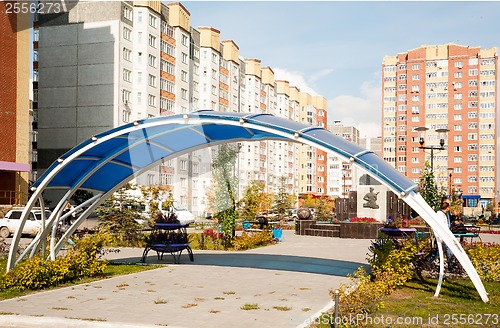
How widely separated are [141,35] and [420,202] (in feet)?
182

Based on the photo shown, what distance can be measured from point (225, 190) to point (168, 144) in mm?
11828

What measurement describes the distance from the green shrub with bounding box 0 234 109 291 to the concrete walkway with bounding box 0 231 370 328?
1.84 feet

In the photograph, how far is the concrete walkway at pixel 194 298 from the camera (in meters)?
9.34

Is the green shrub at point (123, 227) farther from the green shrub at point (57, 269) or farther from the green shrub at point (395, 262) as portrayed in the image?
the green shrub at point (395, 262)

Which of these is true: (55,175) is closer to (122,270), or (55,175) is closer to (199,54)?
(122,270)

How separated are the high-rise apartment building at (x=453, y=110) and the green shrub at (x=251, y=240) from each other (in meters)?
89.1

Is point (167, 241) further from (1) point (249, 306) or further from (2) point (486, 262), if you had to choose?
(2) point (486, 262)

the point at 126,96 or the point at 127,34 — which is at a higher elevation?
the point at 127,34

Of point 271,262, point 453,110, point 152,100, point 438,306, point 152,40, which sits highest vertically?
point 152,40

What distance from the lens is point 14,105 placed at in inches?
1747

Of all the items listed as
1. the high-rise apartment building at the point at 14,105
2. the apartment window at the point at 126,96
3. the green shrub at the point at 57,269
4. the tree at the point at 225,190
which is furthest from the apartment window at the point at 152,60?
the green shrub at the point at 57,269

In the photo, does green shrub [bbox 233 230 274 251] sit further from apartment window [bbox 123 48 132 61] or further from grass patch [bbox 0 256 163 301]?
apartment window [bbox 123 48 132 61]

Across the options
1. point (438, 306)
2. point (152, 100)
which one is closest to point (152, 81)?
point (152, 100)

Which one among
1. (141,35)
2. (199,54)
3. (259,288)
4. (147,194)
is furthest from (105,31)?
(259,288)
